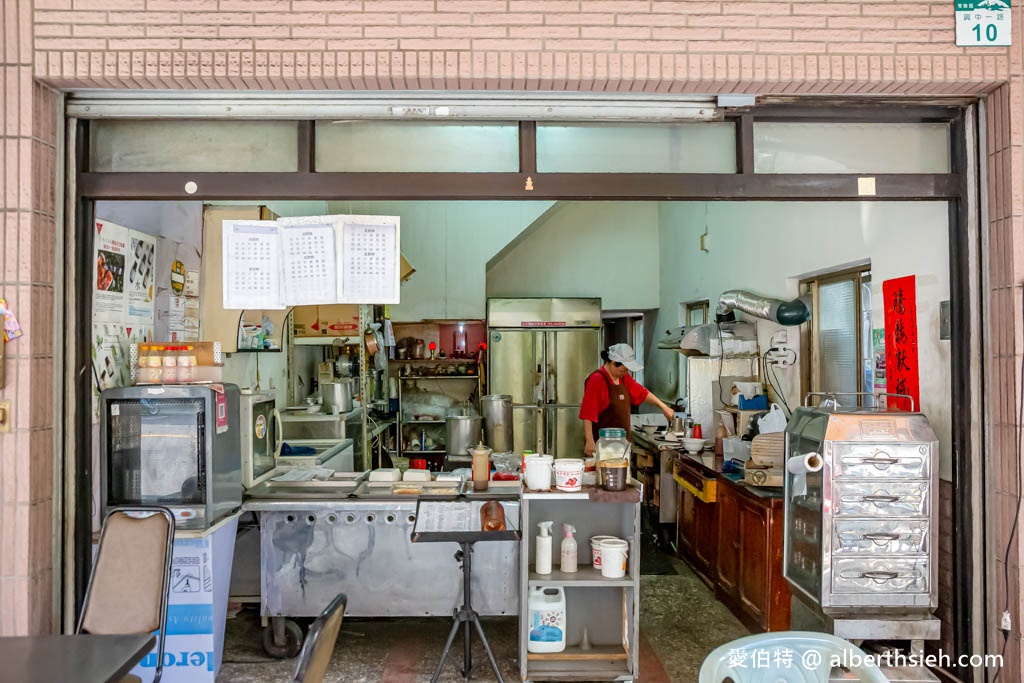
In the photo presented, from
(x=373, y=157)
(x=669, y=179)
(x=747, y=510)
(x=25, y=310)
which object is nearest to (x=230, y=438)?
(x=25, y=310)

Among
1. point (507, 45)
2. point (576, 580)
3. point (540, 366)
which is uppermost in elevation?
point (507, 45)

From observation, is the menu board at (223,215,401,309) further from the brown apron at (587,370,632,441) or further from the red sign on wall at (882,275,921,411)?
the brown apron at (587,370,632,441)

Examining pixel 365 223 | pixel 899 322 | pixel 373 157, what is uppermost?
pixel 373 157

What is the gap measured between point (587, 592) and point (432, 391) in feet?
16.9

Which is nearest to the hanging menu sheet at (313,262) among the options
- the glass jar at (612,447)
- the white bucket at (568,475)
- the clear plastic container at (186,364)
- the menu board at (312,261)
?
the menu board at (312,261)

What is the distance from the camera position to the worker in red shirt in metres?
6.34

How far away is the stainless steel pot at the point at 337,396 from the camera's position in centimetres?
671

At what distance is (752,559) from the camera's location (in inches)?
172

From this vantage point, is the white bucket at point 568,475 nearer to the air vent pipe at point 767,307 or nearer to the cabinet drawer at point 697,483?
the cabinet drawer at point 697,483

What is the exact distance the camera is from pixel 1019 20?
2910 millimetres

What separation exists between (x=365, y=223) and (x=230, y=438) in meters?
1.49

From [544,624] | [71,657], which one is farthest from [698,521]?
[71,657]

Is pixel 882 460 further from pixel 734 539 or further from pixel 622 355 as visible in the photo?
pixel 622 355

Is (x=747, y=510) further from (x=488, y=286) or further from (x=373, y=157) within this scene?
(x=488, y=286)
